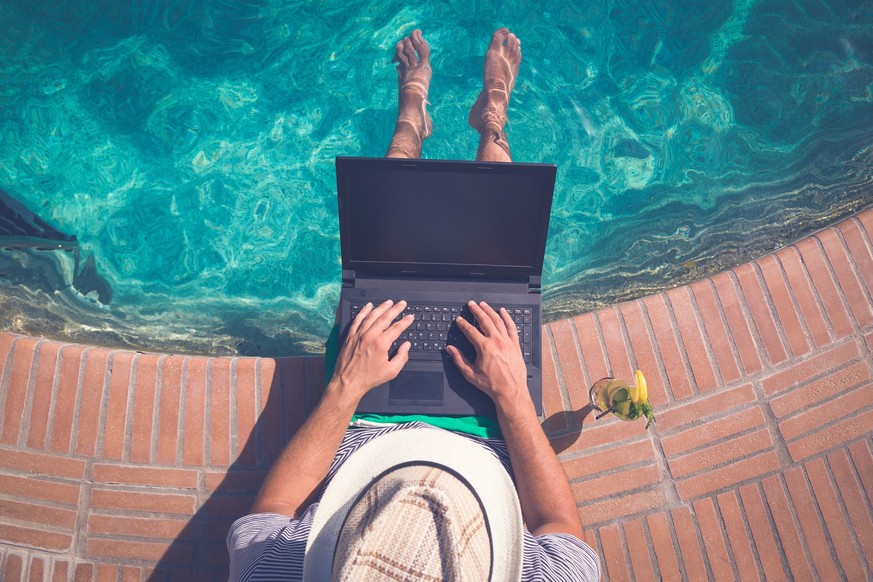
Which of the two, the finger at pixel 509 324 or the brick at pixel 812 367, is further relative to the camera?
the brick at pixel 812 367

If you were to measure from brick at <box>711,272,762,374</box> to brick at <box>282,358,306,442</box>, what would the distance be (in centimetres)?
183

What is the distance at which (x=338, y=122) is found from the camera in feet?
9.37

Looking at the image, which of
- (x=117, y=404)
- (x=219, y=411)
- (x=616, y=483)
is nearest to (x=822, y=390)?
(x=616, y=483)

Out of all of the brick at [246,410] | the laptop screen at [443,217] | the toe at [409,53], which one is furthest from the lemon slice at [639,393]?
the toe at [409,53]

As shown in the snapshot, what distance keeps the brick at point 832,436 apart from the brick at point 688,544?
514mm

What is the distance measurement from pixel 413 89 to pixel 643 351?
181 cm

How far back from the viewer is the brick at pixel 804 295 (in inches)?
85.1

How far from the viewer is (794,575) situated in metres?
1.97

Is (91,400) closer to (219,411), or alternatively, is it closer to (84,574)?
(219,411)

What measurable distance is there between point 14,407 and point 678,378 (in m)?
2.77

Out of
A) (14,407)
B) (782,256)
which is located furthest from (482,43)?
(14,407)

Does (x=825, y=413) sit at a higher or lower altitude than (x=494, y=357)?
lower

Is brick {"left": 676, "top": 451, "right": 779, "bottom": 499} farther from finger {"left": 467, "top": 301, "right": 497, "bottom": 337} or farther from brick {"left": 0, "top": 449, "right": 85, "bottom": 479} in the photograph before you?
brick {"left": 0, "top": 449, "right": 85, "bottom": 479}

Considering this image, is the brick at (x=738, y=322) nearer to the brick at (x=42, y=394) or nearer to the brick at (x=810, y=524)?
the brick at (x=810, y=524)
